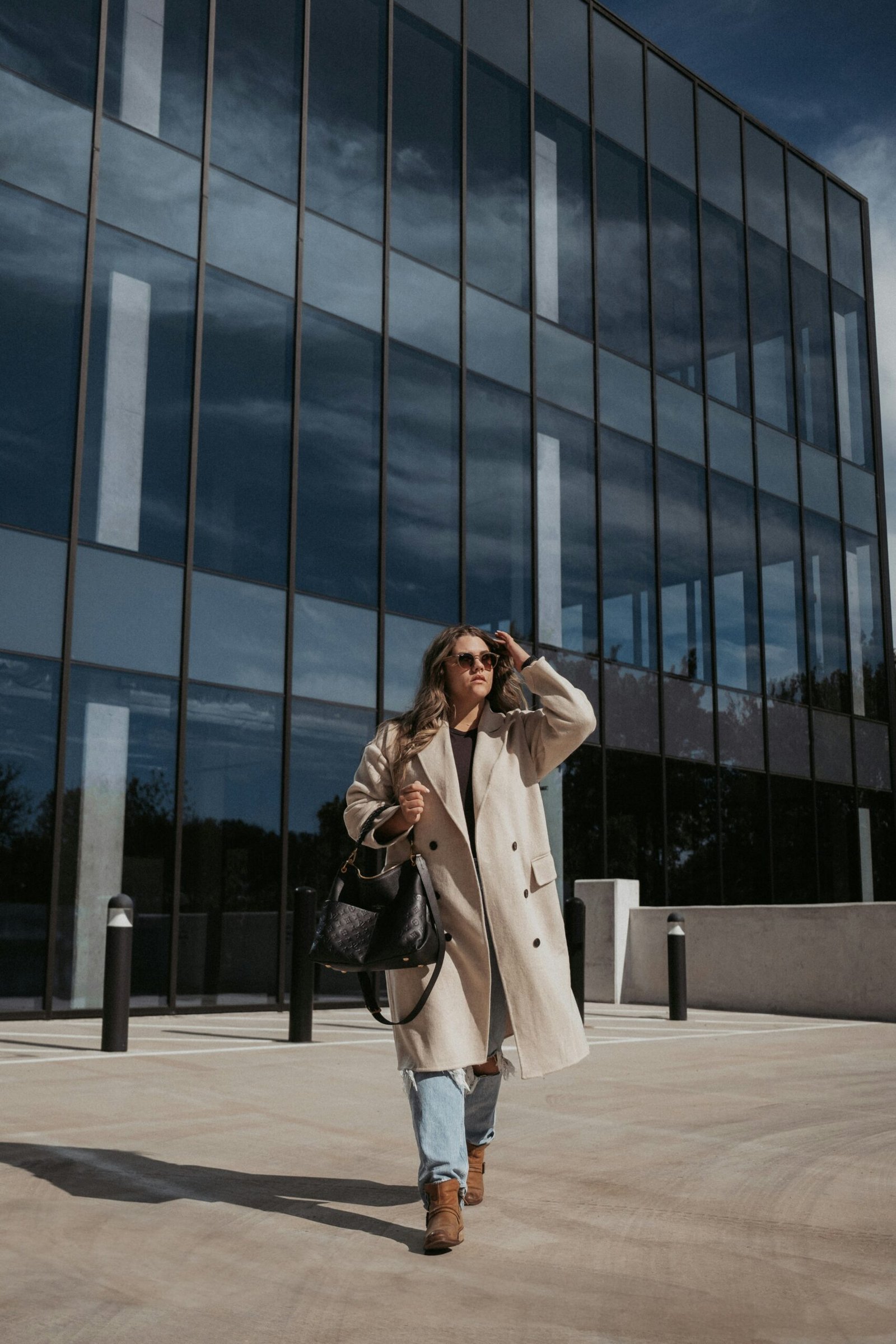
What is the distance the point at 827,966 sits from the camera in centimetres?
1255

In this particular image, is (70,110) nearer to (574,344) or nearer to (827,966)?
(574,344)

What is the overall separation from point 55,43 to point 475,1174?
11.9m

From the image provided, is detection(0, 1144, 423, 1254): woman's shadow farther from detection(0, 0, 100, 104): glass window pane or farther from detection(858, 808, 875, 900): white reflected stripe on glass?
detection(858, 808, 875, 900): white reflected stripe on glass

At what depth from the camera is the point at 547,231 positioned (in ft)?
58.0

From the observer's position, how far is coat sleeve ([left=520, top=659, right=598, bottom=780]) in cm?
407

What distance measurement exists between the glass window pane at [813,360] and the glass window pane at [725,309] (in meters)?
1.42

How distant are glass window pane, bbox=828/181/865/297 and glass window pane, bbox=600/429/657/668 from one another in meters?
7.15

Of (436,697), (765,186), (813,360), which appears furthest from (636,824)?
(436,697)

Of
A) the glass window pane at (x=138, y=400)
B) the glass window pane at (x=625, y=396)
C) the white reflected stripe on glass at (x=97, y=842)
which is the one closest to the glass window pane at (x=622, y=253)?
the glass window pane at (x=625, y=396)

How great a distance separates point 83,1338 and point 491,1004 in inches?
61.6

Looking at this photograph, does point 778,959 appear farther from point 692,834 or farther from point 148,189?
point 148,189

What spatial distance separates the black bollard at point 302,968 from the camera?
870cm

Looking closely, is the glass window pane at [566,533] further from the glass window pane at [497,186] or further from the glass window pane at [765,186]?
the glass window pane at [765,186]

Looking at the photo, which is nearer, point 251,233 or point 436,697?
point 436,697
